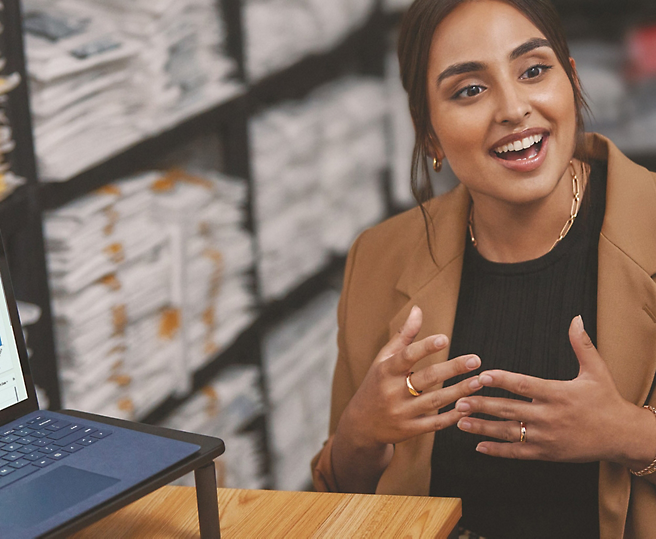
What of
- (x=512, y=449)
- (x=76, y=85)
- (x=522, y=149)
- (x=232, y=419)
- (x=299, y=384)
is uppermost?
(x=76, y=85)

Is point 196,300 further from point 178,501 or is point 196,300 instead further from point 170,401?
point 178,501

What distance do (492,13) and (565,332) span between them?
0.54 metres

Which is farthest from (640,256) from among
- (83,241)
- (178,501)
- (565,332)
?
(83,241)

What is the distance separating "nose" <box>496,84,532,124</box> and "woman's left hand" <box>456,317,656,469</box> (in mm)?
377

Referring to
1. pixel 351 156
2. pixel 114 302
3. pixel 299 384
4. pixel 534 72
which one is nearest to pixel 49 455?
pixel 114 302

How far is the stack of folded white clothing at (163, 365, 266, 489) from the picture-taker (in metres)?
1.83

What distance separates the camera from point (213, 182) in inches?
74.1

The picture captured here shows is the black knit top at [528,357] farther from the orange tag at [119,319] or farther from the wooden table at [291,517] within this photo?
the orange tag at [119,319]

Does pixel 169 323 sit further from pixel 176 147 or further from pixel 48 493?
pixel 48 493

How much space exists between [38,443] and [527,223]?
0.88 m

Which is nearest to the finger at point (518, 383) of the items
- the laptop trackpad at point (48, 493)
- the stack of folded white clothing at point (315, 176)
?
the laptop trackpad at point (48, 493)

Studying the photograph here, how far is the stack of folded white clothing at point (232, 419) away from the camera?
5.99ft

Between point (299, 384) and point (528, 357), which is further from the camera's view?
point (299, 384)

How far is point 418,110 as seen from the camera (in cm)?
139
